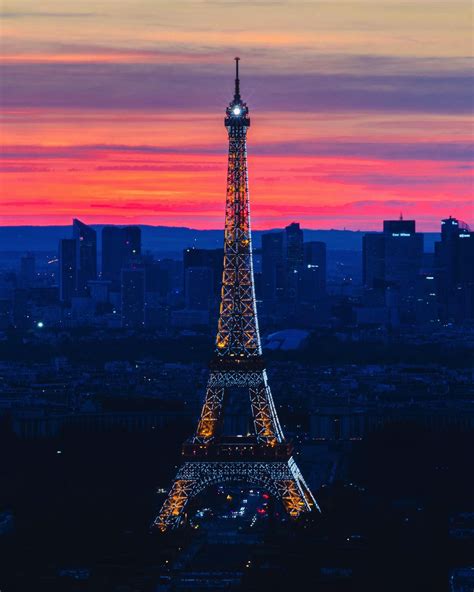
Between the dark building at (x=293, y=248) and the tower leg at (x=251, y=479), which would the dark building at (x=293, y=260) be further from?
the tower leg at (x=251, y=479)

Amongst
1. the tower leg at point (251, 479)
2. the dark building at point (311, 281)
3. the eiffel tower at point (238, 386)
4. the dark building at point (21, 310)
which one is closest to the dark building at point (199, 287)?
the dark building at point (311, 281)

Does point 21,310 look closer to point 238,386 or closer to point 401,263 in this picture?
point 401,263

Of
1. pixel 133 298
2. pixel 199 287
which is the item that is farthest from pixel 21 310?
pixel 199 287

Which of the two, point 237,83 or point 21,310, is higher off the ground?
point 237,83

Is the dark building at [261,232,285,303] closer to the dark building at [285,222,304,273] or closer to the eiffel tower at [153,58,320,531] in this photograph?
the dark building at [285,222,304,273]

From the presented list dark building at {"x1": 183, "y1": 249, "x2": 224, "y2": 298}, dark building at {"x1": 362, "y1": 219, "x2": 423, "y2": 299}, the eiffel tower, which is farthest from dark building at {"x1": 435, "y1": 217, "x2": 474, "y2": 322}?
the eiffel tower

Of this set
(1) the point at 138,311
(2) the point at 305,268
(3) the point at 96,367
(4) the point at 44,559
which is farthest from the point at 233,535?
(2) the point at 305,268
